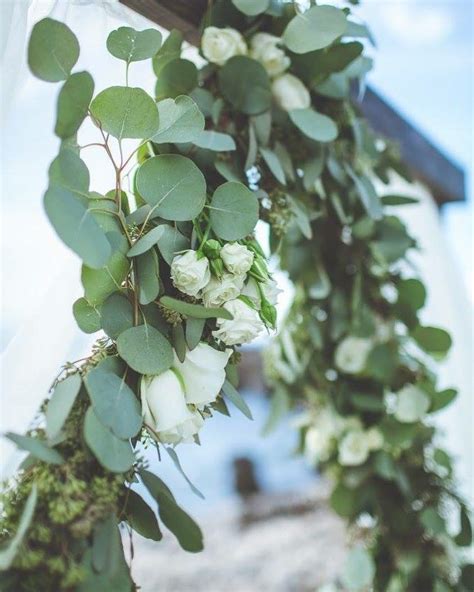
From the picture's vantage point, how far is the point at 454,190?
2152 mm

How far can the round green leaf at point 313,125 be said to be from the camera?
849 millimetres

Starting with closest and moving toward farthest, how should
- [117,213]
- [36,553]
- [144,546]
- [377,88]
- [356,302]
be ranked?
[36,553] → [117,213] → [356,302] → [377,88] → [144,546]

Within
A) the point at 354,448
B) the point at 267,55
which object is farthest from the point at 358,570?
the point at 267,55

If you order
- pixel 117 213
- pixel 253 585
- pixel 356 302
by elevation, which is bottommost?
Result: pixel 253 585

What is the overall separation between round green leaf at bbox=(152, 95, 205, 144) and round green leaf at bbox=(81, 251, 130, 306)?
13 centimetres

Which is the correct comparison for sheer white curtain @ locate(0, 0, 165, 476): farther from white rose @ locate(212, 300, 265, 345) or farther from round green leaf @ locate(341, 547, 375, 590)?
round green leaf @ locate(341, 547, 375, 590)

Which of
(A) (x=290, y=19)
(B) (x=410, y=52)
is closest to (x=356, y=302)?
(A) (x=290, y=19)

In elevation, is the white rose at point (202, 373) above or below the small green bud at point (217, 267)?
below

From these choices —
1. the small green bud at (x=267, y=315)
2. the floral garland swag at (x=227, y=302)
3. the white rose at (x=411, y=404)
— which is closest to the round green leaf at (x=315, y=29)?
the floral garland swag at (x=227, y=302)

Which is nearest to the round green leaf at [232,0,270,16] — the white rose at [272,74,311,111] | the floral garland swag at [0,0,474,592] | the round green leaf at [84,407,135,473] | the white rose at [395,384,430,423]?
the floral garland swag at [0,0,474,592]

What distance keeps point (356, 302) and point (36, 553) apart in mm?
843

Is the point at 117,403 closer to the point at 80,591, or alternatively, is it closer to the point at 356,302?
the point at 80,591

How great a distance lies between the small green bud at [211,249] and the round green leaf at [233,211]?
0.05ft

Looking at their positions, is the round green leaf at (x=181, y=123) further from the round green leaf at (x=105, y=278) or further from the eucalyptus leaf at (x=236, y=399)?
the eucalyptus leaf at (x=236, y=399)
